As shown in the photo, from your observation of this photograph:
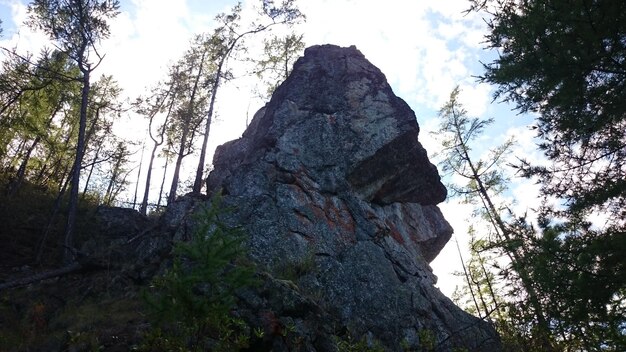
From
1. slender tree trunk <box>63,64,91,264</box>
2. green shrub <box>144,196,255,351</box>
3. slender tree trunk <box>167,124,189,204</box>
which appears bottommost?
green shrub <box>144,196,255,351</box>

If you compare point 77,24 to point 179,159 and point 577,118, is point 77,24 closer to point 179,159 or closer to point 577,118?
point 179,159

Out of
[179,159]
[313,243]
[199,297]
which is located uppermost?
[179,159]

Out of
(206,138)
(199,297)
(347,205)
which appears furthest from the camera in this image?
(206,138)

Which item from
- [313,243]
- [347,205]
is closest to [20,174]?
[313,243]

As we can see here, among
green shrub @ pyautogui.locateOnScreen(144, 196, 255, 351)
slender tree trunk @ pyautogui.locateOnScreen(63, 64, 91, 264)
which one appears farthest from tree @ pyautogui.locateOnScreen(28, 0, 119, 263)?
green shrub @ pyautogui.locateOnScreen(144, 196, 255, 351)

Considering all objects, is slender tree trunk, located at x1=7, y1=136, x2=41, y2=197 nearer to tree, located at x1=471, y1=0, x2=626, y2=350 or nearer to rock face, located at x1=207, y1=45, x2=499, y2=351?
rock face, located at x1=207, y1=45, x2=499, y2=351

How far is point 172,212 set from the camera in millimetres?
13844

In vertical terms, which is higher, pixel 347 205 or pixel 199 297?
pixel 347 205

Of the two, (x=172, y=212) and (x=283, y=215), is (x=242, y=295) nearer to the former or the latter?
(x=283, y=215)

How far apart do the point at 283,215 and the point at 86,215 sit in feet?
40.7

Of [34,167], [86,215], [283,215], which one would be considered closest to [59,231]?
[86,215]

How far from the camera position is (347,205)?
574 inches

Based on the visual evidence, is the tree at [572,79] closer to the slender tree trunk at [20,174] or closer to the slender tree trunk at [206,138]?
the slender tree trunk at [206,138]

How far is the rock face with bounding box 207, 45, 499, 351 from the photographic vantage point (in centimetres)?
1055
